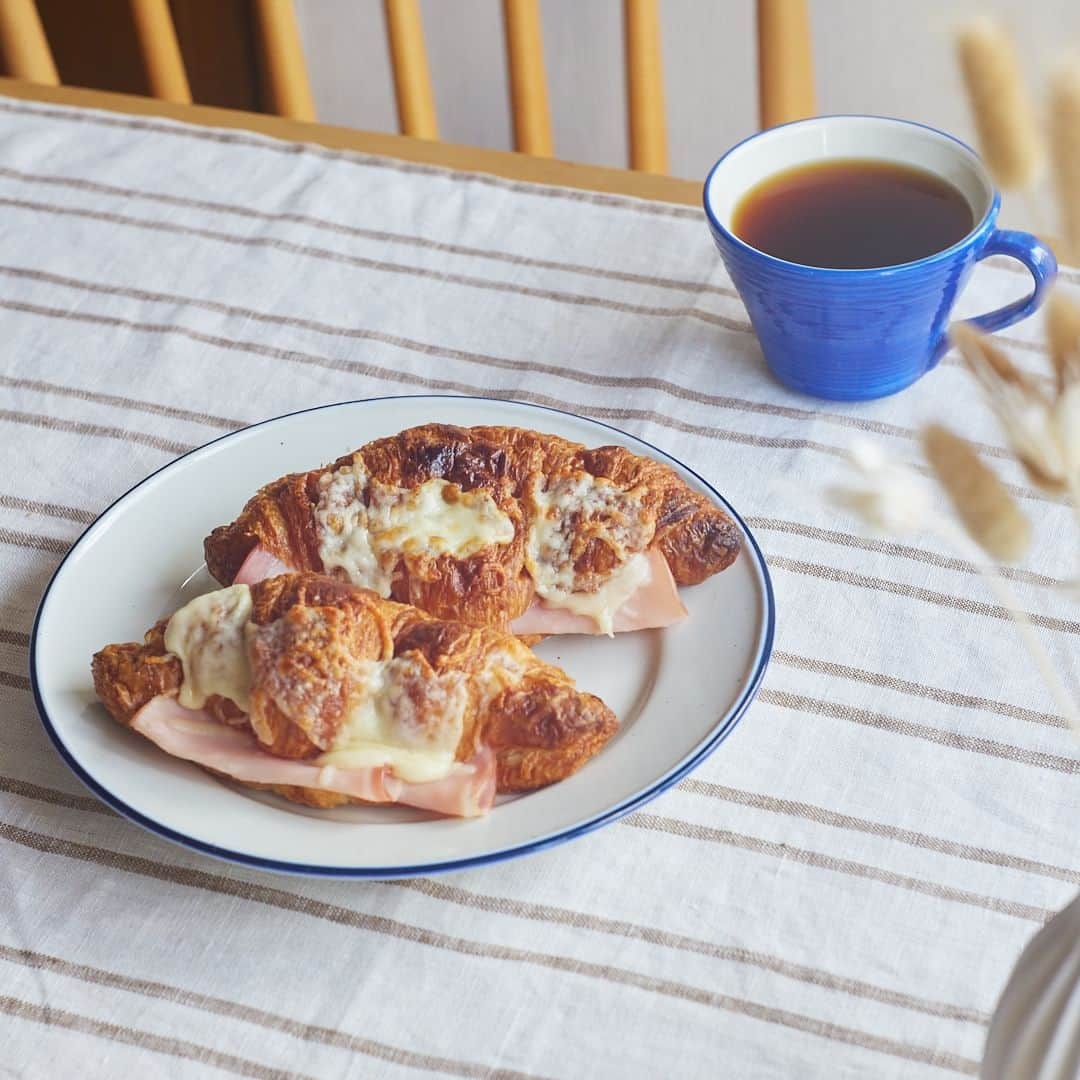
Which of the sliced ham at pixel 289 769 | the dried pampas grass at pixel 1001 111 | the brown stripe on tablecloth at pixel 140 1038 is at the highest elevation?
the dried pampas grass at pixel 1001 111

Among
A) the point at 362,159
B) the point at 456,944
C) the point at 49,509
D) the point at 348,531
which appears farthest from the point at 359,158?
the point at 456,944

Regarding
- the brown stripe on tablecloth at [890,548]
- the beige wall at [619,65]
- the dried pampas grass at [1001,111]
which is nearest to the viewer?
the dried pampas grass at [1001,111]

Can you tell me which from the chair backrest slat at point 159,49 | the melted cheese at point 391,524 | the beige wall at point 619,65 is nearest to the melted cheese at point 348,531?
the melted cheese at point 391,524

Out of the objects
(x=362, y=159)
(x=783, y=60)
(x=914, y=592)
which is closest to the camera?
(x=914, y=592)

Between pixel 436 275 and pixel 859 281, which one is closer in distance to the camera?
pixel 859 281

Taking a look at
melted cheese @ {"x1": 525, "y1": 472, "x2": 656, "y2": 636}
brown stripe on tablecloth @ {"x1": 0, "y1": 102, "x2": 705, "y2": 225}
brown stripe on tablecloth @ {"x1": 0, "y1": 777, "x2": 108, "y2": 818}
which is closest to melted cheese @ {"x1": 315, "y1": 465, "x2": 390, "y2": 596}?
melted cheese @ {"x1": 525, "y1": 472, "x2": 656, "y2": 636}

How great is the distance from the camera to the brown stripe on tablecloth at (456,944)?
738mm

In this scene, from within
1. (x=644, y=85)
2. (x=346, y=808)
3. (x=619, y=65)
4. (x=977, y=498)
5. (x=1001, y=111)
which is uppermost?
(x=1001, y=111)

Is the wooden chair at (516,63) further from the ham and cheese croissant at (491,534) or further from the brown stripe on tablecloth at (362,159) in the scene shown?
the ham and cheese croissant at (491,534)

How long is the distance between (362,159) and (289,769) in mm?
839

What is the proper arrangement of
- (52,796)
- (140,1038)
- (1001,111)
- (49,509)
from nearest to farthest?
(1001,111) → (140,1038) → (52,796) → (49,509)

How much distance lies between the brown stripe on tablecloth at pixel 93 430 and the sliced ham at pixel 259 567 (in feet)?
0.95

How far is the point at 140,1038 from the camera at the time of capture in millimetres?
758

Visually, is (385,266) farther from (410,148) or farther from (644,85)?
(644,85)
